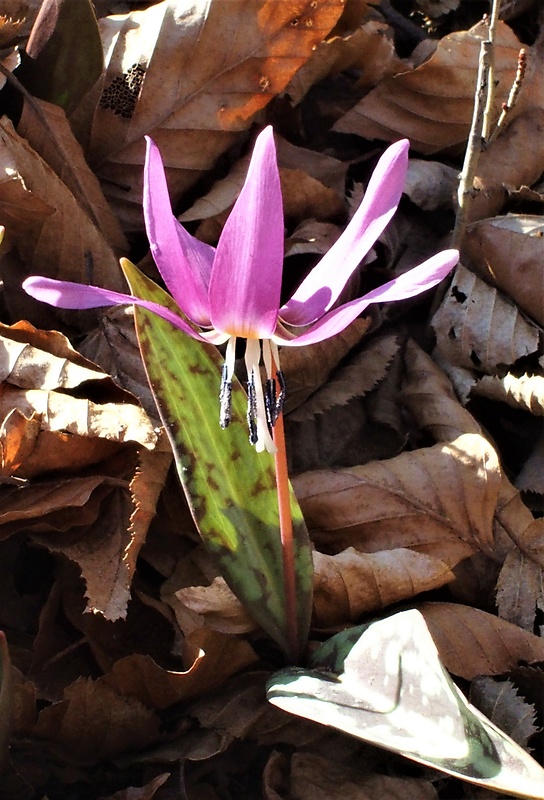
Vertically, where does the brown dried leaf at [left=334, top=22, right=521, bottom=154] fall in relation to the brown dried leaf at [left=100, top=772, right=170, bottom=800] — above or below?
above

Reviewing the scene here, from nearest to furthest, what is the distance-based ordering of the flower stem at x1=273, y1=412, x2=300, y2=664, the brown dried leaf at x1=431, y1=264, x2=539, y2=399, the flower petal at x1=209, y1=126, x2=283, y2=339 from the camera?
1. the flower petal at x1=209, y1=126, x2=283, y2=339
2. the flower stem at x1=273, y1=412, x2=300, y2=664
3. the brown dried leaf at x1=431, y1=264, x2=539, y2=399

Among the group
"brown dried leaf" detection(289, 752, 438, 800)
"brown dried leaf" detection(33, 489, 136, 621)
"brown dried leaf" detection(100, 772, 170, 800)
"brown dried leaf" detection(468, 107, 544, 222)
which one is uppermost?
"brown dried leaf" detection(468, 107, 544, 222)

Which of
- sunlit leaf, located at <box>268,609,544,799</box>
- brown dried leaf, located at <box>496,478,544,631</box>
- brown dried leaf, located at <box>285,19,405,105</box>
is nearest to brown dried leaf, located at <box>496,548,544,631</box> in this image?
brown dried leaf, located at <box>496,478,544,631</box>

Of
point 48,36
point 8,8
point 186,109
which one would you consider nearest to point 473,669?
point 186,109

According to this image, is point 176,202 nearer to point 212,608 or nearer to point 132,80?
point 132,80

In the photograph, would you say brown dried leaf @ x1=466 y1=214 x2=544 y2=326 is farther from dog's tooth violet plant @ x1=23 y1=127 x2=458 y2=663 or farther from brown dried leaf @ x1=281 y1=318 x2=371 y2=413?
dog's tooth violet plant @ x1=23 y1=127 x2=458 y2=663
